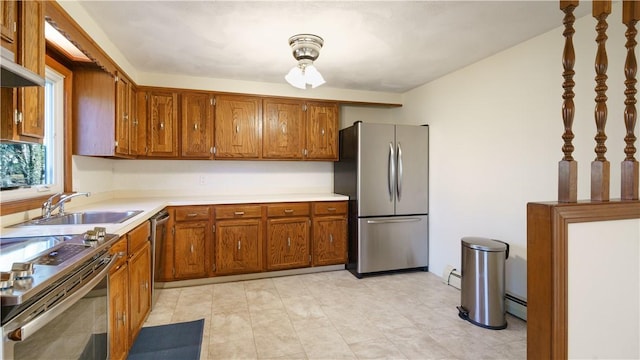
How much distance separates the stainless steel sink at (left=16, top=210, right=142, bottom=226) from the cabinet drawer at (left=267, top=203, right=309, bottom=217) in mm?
1456

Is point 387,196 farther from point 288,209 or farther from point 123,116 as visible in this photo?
point 123,116

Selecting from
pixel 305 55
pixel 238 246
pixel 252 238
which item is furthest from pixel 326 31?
pixel 238 246

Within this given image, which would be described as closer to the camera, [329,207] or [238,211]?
[238,211]

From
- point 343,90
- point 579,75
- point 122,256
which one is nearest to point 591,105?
point 579,75

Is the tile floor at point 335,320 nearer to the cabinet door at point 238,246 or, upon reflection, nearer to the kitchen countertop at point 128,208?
the cabinet door at point 238,246

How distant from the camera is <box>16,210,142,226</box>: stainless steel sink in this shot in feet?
6.88

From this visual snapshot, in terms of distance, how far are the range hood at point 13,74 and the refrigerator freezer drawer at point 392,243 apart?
9.99 feet

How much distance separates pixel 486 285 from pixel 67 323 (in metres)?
2.73

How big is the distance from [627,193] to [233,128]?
342cm

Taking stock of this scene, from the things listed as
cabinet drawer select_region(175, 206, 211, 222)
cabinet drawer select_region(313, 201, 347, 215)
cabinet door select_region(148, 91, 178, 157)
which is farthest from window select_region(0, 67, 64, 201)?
cabinet drawer select_region(313, 201, 347, 215)

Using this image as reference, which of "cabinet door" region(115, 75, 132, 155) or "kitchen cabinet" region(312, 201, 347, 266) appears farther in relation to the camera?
"kitchen cabinet" region(312, 201, 347, 266)

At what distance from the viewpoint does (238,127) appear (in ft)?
12.3

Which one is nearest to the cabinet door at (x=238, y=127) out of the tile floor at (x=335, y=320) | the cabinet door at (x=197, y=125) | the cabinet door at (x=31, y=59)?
the cabinet door at (x=197, y=125)

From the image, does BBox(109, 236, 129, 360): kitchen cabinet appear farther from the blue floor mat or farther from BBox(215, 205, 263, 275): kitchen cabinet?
BBox(215, 205, 263, 275): kitchen cabinet
